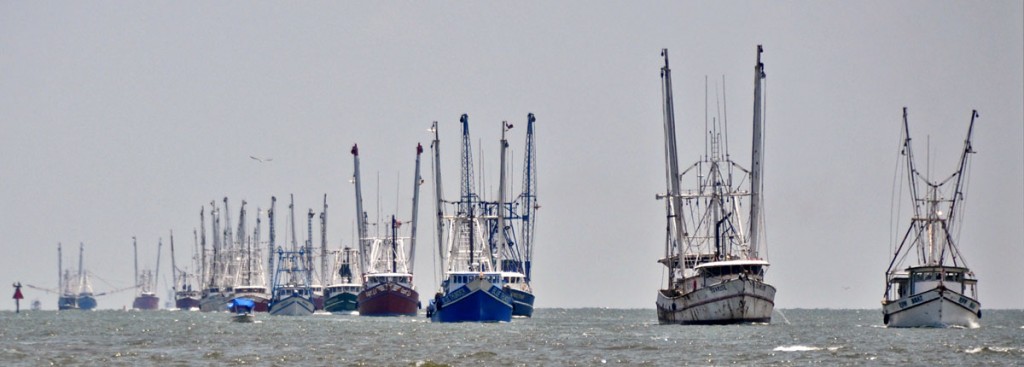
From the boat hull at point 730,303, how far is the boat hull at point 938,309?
9.28 m

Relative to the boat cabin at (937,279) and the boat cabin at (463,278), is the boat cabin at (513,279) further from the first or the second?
the boat cabin at (937,279)

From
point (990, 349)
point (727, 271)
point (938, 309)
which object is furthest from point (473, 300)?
point (990, 349)

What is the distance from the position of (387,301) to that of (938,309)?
79582 millimetres

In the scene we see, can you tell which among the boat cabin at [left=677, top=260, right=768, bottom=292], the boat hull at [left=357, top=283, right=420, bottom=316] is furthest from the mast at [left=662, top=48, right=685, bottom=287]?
the boat hull at [left=357, top=283, right=420, bottom=316]

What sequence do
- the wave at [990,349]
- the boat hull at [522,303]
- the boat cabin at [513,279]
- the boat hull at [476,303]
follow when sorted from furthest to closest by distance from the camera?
the boat hull at [522,303]
the boat cabin at [513,279]
the boat hull at [476,303]
the wave at [990,349]

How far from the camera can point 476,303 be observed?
405ft

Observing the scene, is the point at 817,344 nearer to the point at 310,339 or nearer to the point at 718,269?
the point at 718,269

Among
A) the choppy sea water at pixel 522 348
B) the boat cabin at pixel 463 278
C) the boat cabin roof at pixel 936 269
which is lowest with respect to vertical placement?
the choppy sea water at pixel 522 348

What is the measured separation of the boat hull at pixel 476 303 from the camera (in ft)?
405

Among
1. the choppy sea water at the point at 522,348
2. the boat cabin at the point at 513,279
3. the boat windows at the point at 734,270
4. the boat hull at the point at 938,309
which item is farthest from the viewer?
the boat cabin at the point at 513,279

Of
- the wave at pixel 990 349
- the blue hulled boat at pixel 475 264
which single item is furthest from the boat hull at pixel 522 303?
the wave at pixel 990 349

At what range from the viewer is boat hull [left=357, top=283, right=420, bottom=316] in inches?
6836

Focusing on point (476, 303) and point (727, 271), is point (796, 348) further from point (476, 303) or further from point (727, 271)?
point (476, 303)

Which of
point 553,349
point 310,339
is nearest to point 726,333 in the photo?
point 553,349
